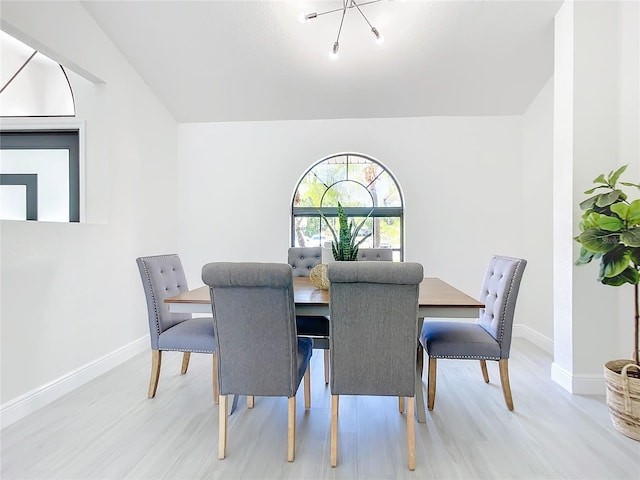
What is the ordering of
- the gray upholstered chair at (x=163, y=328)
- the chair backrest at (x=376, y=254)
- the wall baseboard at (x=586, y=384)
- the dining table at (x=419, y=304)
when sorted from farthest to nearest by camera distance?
the chair backrest at (x=376, y=254) < the wall baseboard at (x=586, y=384) < the gray upholstered chair at (x=163, y=328) < the dining table at (x=419, y=304)

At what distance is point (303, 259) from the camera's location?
10.3 feet

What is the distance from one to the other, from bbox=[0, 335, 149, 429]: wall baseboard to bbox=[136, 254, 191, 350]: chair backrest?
74 cm

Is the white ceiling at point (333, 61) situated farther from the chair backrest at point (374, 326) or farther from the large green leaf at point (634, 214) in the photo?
the chair backrest at point (374, 326)

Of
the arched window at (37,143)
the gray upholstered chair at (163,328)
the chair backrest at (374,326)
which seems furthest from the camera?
the arched window at (37,143)

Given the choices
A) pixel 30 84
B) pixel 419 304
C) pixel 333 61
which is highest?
pixel 333 61

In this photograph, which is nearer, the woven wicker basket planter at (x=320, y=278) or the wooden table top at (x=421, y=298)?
the wooden table top at (x=421, y=298)

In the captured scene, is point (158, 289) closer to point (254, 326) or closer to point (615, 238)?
point (254, 326)

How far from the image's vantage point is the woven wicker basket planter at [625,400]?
5.96ft

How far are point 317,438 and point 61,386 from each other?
1848mm

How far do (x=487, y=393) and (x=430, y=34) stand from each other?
283 centimetres

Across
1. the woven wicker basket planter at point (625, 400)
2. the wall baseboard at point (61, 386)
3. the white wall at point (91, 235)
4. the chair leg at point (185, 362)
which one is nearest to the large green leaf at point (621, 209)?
the woven wicker basket planter at point (625, 400)

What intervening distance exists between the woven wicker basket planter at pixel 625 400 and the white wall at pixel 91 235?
3.49m

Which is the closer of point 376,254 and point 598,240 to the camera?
point 598,240

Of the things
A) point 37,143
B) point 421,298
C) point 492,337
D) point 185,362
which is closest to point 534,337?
point 492,337
